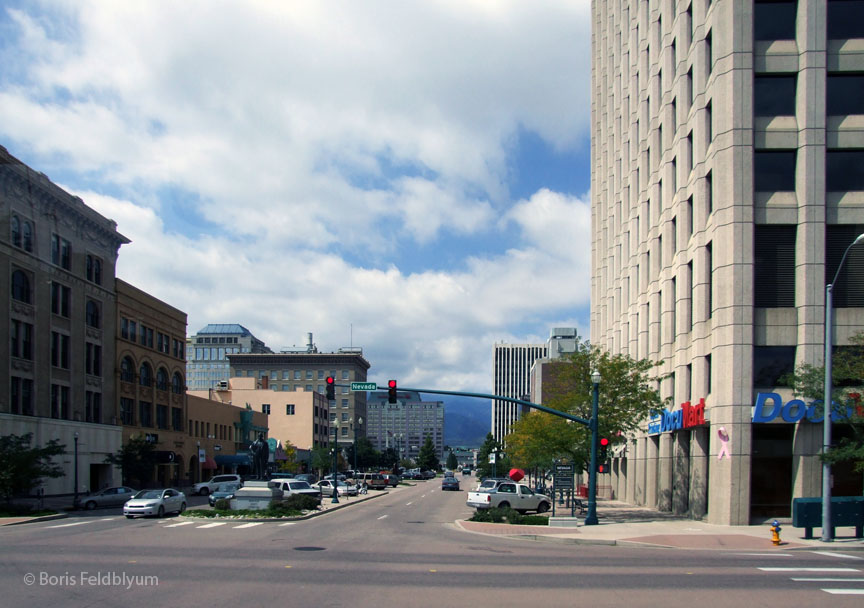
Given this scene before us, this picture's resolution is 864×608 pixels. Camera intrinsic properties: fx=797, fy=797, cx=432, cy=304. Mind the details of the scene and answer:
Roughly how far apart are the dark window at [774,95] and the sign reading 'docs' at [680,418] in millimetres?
12901

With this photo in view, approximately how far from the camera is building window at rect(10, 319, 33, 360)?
174 ft

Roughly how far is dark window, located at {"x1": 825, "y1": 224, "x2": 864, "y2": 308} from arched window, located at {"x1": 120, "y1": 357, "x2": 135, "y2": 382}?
55.0m

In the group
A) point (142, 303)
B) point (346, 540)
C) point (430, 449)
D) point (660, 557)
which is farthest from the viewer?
point (430, 449)

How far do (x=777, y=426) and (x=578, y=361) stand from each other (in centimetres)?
1058

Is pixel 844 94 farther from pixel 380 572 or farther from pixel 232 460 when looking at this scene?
pixel 232 460

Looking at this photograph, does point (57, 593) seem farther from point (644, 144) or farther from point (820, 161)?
point (644, 144)

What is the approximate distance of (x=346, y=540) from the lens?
25.8 metres

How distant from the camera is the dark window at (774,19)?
3441cm

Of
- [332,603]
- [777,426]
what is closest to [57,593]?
[332,603]

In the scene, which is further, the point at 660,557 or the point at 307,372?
the point at 307,372

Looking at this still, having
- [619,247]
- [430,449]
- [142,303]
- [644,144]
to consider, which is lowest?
[430,449]

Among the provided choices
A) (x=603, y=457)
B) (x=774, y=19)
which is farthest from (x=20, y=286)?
(x=774, y=19)

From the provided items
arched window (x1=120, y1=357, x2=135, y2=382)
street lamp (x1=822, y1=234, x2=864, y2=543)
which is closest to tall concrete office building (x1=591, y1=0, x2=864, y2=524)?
street lamp (x1=822, y1=234, x2=864, y2=543)

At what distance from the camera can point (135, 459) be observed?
59062 millimetres
